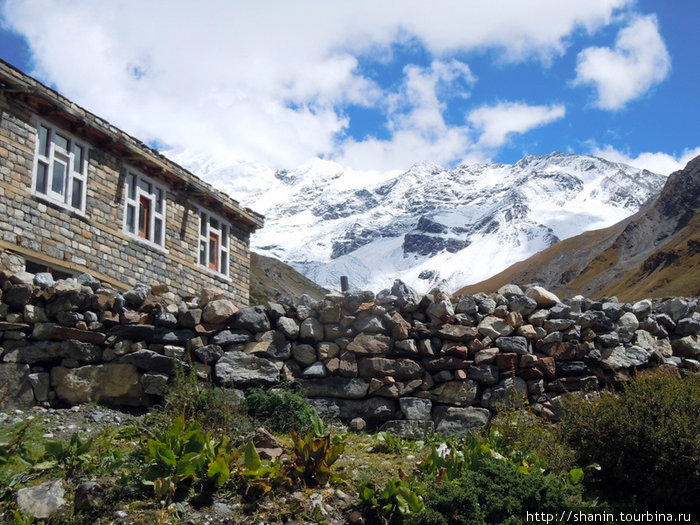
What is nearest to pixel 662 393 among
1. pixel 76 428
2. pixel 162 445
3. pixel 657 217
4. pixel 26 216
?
pixel 162 445

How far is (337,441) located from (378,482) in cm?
73

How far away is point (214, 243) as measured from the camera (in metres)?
19.8

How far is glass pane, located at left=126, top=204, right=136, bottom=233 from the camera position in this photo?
16.3 m

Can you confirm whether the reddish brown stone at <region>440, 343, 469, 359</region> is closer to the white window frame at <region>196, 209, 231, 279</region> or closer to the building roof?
the building roof

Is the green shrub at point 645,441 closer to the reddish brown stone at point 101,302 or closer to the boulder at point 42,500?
the boulder at point 42,500

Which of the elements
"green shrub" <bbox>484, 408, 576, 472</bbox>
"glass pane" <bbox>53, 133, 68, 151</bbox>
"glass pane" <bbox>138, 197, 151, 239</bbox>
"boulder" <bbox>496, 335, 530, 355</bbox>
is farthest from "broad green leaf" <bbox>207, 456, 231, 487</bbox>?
"glass pane" <bbox>138, 197, 151, 239</bbox>

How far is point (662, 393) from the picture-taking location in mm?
7129

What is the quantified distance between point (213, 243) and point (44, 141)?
6.18 meters

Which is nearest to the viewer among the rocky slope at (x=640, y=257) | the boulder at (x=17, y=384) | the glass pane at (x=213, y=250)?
the boulder at (x=17, y=384)

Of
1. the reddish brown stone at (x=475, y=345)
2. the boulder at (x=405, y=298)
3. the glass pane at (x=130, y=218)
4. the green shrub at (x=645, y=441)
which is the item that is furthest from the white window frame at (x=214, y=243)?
the green shrub at (x=645, y=441)

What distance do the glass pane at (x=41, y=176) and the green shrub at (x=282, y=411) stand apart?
7.65 meters

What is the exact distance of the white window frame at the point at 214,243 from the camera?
62.6 feet

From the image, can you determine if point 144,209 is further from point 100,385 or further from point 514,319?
point 514,319

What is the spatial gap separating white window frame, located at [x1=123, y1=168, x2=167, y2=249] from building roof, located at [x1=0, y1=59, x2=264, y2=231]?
0.31 m
